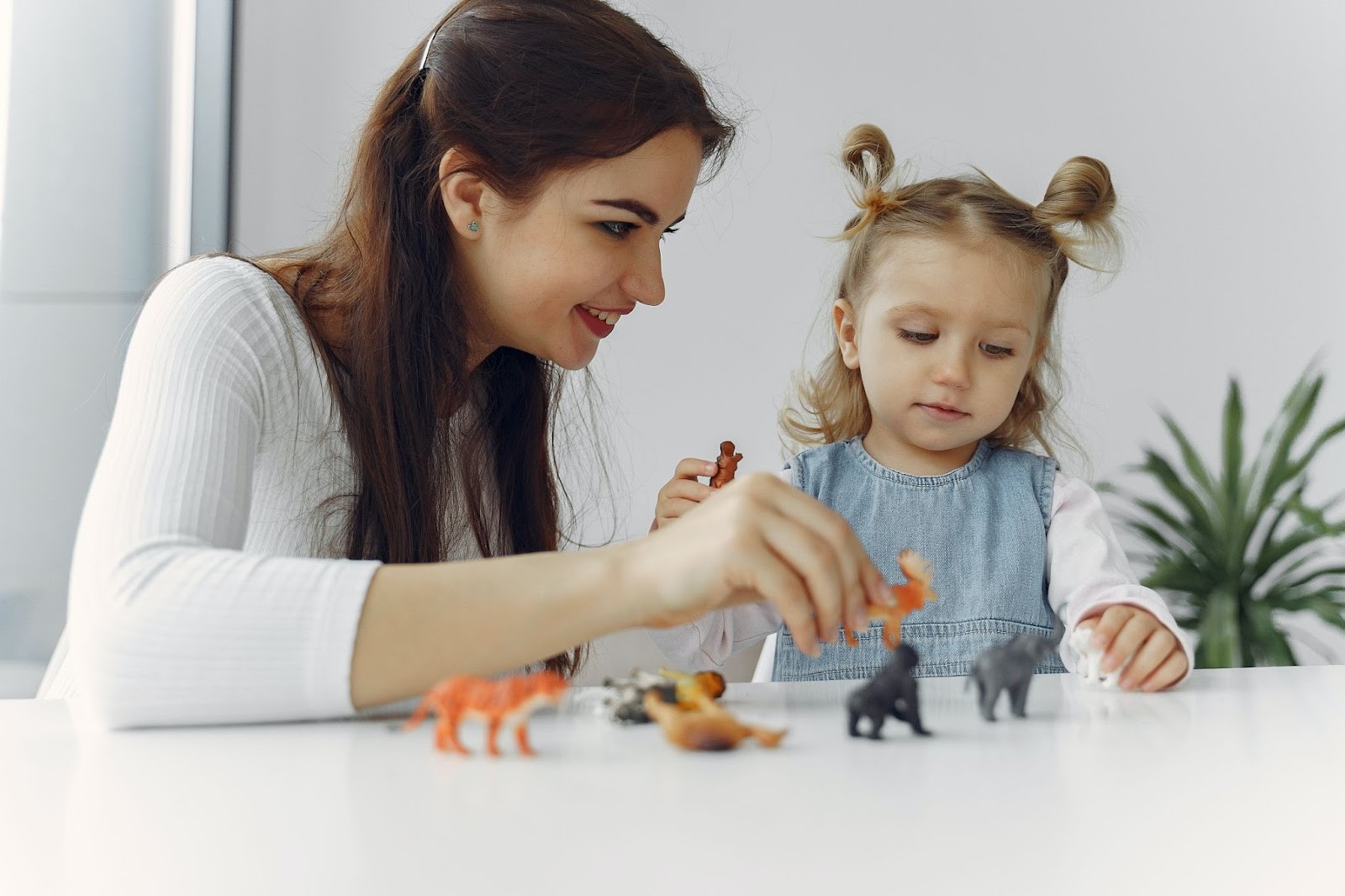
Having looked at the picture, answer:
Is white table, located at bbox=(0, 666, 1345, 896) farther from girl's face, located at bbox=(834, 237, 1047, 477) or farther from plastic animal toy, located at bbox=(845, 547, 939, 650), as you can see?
girl's face, located at bbox=(834, 237, 1047, 477)

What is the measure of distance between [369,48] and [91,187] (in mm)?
861

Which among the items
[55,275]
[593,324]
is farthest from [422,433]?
[55,275]

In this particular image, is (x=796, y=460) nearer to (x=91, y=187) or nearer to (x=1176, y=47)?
(x=91, y=187)

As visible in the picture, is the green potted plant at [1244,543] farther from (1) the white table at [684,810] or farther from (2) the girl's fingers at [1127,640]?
(1) the white table at [684,810]

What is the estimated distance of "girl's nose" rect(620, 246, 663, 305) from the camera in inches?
49.9

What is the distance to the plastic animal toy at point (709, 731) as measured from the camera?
61cm

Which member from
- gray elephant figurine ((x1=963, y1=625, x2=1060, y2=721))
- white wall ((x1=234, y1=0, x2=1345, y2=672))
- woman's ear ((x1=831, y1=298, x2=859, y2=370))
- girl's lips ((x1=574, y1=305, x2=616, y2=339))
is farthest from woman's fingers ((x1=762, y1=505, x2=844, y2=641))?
white wall ((x1=234, y1=0, x2=1345, y2=672))

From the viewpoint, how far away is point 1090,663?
951mm

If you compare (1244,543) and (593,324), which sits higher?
(593,324)

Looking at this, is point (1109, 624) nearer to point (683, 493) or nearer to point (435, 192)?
point (683, 493)

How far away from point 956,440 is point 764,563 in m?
0.84

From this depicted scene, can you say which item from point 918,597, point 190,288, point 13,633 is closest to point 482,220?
point 190,288

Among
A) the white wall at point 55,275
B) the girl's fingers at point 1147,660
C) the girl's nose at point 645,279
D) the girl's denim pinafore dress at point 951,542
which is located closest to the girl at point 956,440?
the girl's denim pinafore dress at point 951,542

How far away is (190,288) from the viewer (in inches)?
39.4
